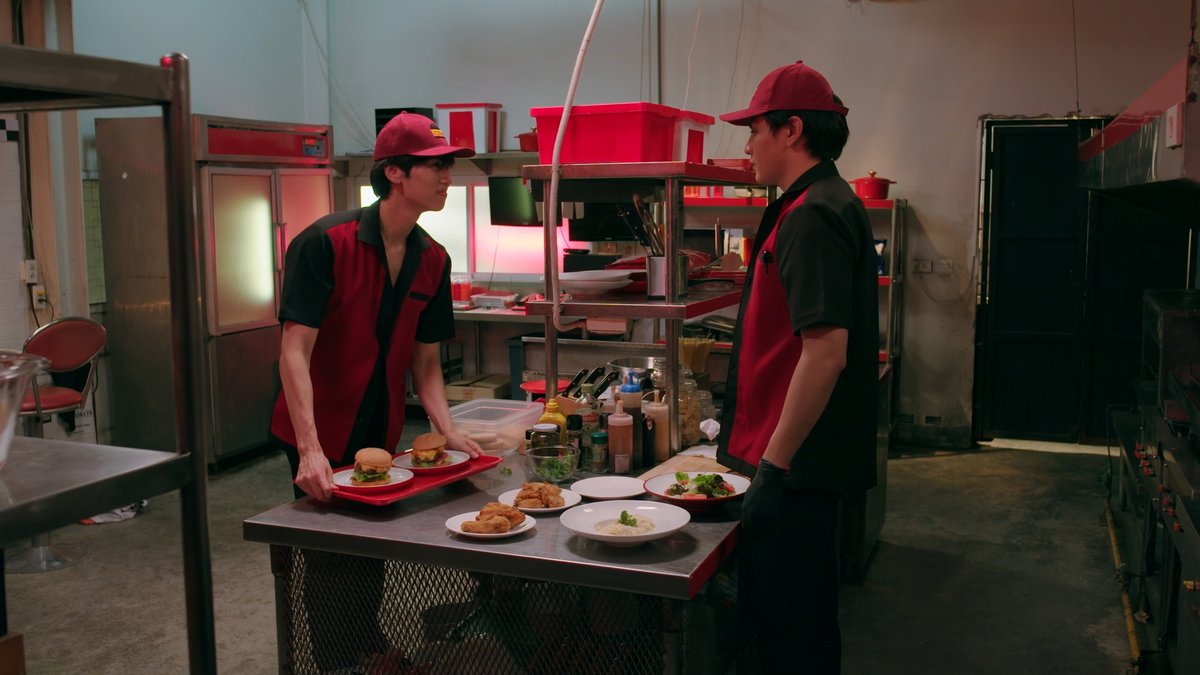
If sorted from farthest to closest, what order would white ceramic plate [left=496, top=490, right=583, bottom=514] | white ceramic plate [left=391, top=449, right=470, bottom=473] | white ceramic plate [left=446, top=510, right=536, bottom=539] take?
white ceramic plate [left=391, top=449, right=470, bottom=473] < white ceramic plate [left=496, top=490, right=583, bottom=514] < white ceramic plate [left=446, top=510, right=536, bottom=539]

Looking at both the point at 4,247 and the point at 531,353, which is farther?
the point at 4,247

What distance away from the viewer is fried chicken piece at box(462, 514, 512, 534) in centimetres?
238

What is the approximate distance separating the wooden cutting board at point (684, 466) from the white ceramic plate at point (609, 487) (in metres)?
0.08

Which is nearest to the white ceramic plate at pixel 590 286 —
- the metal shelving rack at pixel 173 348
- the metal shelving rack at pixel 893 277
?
the metal shelving rack at pixel 173 348

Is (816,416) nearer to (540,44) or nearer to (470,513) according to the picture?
(470,513)

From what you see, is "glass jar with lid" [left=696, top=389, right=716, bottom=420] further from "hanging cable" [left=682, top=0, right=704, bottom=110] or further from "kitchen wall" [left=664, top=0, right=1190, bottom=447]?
"hanging cable" [left=682, top=0, right=704, bottom=110]

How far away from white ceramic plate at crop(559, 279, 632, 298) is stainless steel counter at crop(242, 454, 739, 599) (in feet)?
2.40

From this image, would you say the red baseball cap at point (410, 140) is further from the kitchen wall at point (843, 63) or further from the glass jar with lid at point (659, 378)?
the kitchen wall at point (843, 63)

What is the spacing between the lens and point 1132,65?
6324 millimetres

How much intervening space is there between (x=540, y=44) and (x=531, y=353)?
331 cm

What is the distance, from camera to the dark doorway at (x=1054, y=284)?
657 centimetres

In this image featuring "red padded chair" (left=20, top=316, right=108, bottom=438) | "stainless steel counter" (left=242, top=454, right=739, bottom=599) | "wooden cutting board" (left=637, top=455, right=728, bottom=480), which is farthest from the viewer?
"red padded chair" (left=20, top=316, right=108, bottom=438)

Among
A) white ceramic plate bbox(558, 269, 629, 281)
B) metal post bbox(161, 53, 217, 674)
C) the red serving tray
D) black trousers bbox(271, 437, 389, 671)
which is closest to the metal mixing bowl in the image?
metal post bbox(161, 53, 217, 674)

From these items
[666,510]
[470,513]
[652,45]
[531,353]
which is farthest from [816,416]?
[652,45]
